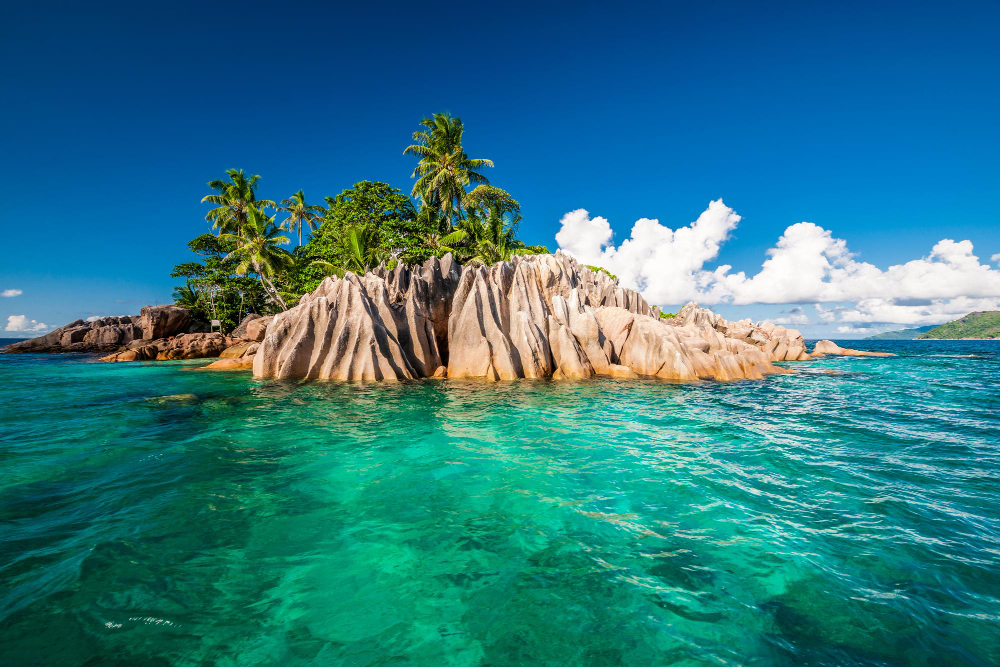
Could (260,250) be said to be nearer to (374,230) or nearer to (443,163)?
(374,230)

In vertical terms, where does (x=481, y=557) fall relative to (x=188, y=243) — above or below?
below

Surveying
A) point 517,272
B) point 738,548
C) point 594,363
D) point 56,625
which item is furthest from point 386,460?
point 517,272

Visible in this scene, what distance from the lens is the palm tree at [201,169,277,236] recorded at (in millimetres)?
38844

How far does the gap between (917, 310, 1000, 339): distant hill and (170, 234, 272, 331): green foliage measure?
19758cm

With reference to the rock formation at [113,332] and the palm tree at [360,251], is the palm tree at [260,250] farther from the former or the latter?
the rock formation at [113,332]

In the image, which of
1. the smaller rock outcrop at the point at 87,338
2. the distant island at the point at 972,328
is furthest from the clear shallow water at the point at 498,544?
the distant island at the point at 972,328

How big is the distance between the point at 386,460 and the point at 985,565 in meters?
8.48

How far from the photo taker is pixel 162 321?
44188 mm

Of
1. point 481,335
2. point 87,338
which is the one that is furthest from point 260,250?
point 87,338

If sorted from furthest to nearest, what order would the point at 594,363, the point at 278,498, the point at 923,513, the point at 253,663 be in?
the point at 594,363
the point at 278,498
the point at 923,513
the point at 253,663

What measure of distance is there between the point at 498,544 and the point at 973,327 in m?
222

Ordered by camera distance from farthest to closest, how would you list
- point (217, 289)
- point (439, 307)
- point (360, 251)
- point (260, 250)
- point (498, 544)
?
1. point (217, 289)
2. point (260, 250)
3. point (360, 251)
4. point (439, 307)
5. point (498, 544)

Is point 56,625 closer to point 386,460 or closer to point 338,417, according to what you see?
point 386,460

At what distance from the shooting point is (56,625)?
3.37m
